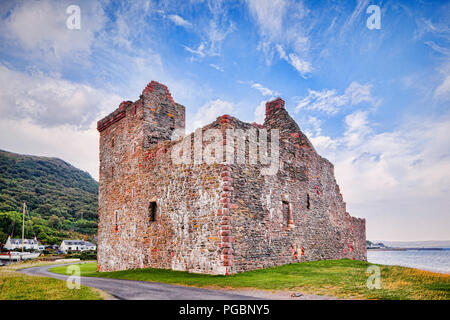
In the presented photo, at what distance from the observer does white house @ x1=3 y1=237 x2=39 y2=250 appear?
6769cm

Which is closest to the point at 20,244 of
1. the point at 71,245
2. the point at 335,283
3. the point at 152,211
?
the point at 71,245

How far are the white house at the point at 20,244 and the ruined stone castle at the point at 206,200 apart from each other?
6083 cm

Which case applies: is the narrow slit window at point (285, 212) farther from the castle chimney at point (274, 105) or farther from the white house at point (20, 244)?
the white house at point (20, 244)

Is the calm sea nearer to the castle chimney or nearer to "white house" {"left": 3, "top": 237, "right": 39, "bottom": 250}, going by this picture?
the castle chimney

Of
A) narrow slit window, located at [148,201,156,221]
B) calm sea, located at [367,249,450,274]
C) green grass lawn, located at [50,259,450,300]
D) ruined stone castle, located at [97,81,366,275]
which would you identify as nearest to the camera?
green grass lawn, located at [50,259,450,300]

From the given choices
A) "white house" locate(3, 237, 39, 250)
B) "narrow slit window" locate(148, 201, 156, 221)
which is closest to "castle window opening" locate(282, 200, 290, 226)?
"narrow slit window" locate(148, 201, 156, 221)

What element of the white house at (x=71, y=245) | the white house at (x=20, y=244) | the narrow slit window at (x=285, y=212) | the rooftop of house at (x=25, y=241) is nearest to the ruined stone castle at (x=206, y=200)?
the narrow slit window at (x=285, y=212)

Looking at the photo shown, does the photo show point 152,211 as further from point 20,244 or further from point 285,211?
point 20,244

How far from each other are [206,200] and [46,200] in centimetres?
10839

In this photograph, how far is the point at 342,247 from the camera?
2277 centimetres

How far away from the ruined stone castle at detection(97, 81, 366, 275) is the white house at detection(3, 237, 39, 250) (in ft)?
200

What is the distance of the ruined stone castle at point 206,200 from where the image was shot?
41.0ft
